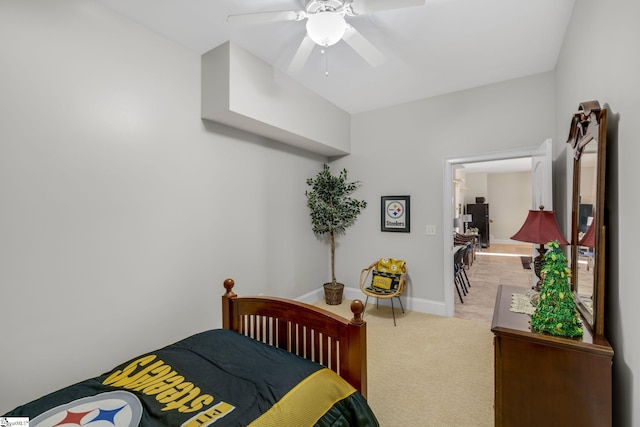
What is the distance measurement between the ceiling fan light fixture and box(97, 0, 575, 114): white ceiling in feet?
0.91

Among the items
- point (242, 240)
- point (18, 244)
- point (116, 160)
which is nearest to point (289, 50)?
point (116, 160)

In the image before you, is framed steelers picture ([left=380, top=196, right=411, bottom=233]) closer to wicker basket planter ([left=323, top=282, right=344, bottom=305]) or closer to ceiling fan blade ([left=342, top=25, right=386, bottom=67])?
wicker basket planter ([left=323, top=282, right=344, bottom=305])

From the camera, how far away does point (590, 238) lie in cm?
147

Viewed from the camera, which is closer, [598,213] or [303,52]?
[598,213]

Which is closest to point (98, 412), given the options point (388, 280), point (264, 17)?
point (264, 17)

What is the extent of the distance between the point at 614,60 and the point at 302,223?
3210mm

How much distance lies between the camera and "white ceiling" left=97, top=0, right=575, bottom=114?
6.79ft

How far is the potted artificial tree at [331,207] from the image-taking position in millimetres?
4008

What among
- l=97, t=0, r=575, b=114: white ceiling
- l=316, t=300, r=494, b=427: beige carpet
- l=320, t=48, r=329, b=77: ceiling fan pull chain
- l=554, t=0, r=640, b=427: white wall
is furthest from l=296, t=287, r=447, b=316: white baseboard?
l=320, t=48, r=329, b=77: ceiling fan pull chain

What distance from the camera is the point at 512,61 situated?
9.27ft

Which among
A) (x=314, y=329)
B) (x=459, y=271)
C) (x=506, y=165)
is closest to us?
(x=314, y=329)

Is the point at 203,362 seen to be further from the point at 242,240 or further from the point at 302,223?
the point at 302,223

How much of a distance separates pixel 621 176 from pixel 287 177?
306 centimetres

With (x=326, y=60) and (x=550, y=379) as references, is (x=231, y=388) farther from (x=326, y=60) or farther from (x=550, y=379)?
(x=326, y=60)
